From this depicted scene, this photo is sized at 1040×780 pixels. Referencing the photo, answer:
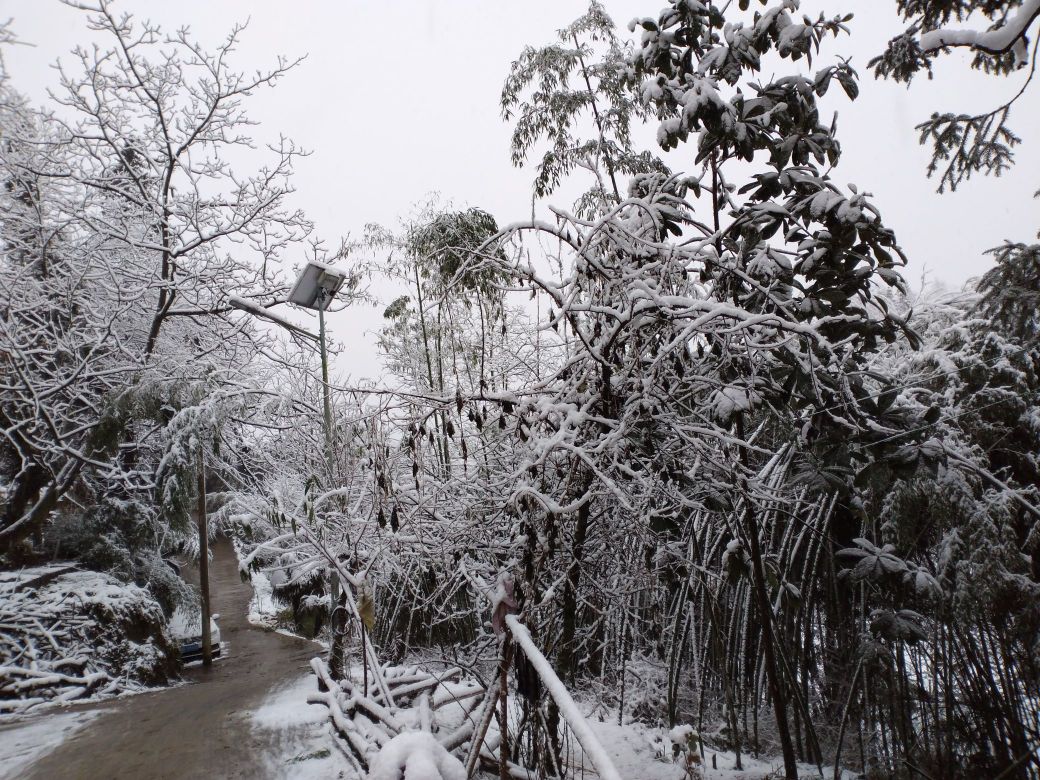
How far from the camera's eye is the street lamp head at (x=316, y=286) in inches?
222

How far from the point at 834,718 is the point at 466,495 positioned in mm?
2170

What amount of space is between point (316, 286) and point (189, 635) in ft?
26.1

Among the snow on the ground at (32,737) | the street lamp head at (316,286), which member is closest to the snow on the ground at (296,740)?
the snow on the ground at (32,737)

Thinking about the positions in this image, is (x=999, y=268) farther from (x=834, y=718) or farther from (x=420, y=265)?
(x=420, y=265)

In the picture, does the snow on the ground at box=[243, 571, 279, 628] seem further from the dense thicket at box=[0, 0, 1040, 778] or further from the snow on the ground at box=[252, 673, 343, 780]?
the dense thicket at box=[0, 0, 1040, 778]

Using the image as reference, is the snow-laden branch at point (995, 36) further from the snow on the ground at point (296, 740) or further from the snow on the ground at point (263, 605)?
the snow on the ground at point (263, 605)

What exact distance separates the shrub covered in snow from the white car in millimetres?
1440

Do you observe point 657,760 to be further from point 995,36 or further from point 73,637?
point 73,637

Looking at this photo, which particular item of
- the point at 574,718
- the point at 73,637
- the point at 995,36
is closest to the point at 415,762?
the point at 574,718

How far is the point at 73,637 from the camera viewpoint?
6918 mm

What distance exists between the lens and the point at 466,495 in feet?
9.24

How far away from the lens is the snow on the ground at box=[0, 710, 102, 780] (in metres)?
3.63

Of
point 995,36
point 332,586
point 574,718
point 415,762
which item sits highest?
point 995,36

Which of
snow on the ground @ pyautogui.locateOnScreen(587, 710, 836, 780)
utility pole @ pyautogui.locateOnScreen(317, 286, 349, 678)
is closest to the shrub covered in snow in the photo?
utility pole @ pyautogui.locateOnScreen(317, 286, 349, 678)
